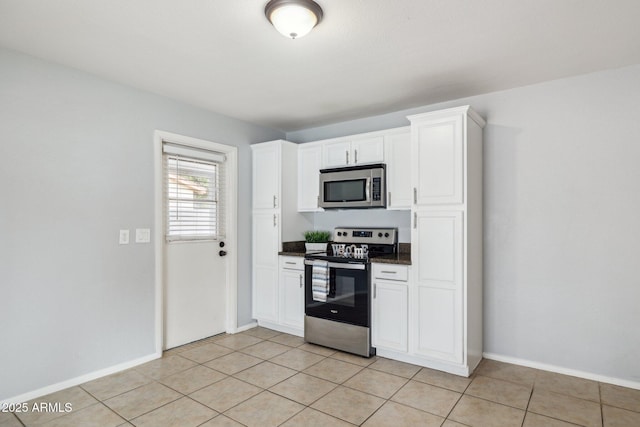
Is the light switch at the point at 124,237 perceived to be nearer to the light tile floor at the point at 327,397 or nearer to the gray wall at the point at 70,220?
the gray wall at the point at 70,220

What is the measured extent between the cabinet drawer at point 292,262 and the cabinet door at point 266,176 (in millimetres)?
635

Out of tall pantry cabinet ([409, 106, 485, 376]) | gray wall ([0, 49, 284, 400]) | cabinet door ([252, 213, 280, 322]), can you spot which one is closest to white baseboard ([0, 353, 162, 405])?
gray wall ([0, 49, 284, 400])

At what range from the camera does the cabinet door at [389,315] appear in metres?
3.26

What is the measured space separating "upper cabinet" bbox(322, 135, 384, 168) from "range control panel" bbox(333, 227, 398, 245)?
756mm

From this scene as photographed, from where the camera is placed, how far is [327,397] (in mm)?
2650

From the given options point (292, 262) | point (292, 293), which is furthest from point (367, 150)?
point (292, 293)

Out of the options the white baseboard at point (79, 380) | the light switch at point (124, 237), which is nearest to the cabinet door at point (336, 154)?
the light switch at point (124, 237)

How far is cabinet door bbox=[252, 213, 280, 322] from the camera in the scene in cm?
421

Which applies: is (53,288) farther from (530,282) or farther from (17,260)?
(530,282)

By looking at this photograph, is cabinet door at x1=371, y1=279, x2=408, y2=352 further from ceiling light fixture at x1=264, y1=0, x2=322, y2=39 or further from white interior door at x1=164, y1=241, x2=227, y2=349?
ceiling light fixture at x1=264, y1=0, x2=322, y2=39

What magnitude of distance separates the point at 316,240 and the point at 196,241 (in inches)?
53.2

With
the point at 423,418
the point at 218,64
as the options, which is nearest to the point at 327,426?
the point at 423,418

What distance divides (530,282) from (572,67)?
1.80 metres

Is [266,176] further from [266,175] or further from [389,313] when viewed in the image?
[389,313]
